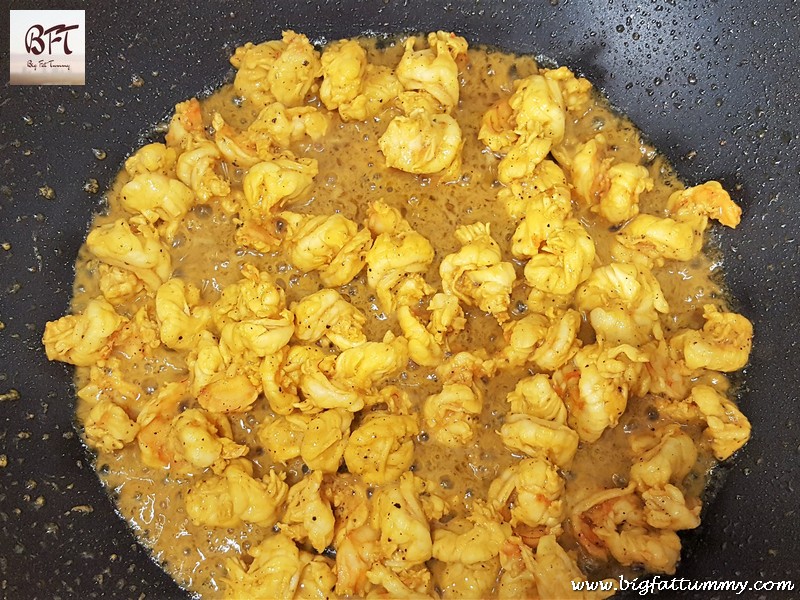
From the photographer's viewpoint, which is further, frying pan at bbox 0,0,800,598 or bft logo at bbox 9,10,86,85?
bft logo at bbox 9,10,86,85

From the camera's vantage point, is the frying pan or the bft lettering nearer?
the frying pan

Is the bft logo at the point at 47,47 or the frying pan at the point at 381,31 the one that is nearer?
the frying pan at the point at 381,31

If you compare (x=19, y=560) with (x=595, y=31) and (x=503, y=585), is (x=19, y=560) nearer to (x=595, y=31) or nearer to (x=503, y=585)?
(x=503, y=585)

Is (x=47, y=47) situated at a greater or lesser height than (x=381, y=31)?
lesser

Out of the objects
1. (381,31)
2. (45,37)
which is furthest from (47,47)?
(381,31)

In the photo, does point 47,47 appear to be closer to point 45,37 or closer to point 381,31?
point 45,37
